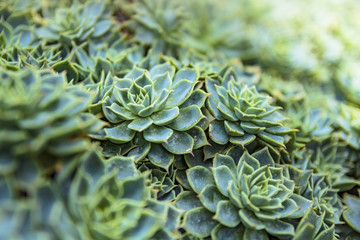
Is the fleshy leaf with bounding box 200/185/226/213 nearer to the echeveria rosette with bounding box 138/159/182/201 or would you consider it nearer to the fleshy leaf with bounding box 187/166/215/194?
the fleshy leaf with bounding box 187/166/215/194

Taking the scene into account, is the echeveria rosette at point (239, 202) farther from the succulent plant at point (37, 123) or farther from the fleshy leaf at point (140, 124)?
the succulent plant at point (37, 123)

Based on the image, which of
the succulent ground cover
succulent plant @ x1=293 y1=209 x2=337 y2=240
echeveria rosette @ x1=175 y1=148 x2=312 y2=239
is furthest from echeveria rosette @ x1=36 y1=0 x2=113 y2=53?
succulent plant @ x1=293 y1=209 x2=337 y2=240

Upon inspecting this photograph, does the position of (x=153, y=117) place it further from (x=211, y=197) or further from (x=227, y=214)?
(x=227, y=214)

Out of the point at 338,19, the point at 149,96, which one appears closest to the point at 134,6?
the point at 149,96

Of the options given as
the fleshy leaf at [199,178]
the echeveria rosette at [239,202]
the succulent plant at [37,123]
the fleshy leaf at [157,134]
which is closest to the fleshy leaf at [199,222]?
the echeveria rosette at [239,202]

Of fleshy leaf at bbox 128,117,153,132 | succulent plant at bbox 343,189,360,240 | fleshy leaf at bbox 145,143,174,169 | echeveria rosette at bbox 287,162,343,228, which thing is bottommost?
succulent plant at bbox 343,189,360,240

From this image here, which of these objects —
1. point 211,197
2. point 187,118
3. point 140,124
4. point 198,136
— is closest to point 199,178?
point 211,197

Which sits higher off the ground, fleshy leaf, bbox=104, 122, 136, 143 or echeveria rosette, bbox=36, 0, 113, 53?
echeveria rosette, bbox=36, 0, 113, 53
